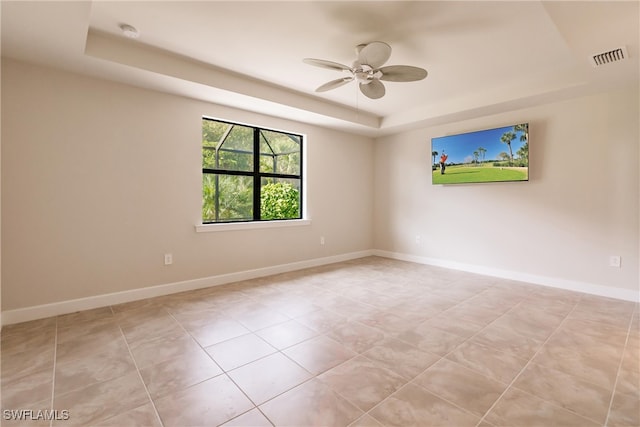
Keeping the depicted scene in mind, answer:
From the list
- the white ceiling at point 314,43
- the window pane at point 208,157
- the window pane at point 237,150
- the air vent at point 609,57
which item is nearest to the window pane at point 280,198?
the window pane at point 237,150

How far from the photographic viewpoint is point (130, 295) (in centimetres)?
325

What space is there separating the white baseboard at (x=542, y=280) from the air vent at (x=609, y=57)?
2.47 m

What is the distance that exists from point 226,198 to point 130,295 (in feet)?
5.31

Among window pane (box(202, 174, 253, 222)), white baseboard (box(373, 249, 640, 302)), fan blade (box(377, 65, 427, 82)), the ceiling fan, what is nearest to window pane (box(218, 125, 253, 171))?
window pane (box(202, 174, 253, 222))

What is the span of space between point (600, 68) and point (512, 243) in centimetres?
225

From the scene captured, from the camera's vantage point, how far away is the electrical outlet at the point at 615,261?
342 cm

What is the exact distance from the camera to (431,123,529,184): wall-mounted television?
13.0ft

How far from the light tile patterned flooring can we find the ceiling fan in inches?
87.5

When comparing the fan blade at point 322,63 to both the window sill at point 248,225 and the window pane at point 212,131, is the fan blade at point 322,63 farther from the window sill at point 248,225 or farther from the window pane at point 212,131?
the window sill at point 248,225

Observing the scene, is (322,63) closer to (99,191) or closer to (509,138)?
(99,191)

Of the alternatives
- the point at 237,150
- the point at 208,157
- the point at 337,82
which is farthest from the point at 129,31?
the point at 237,150

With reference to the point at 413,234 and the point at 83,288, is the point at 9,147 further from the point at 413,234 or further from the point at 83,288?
the point at 413,234

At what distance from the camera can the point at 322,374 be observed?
1.91 metres

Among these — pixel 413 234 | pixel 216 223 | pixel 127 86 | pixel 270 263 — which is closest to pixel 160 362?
pixel 216 223
